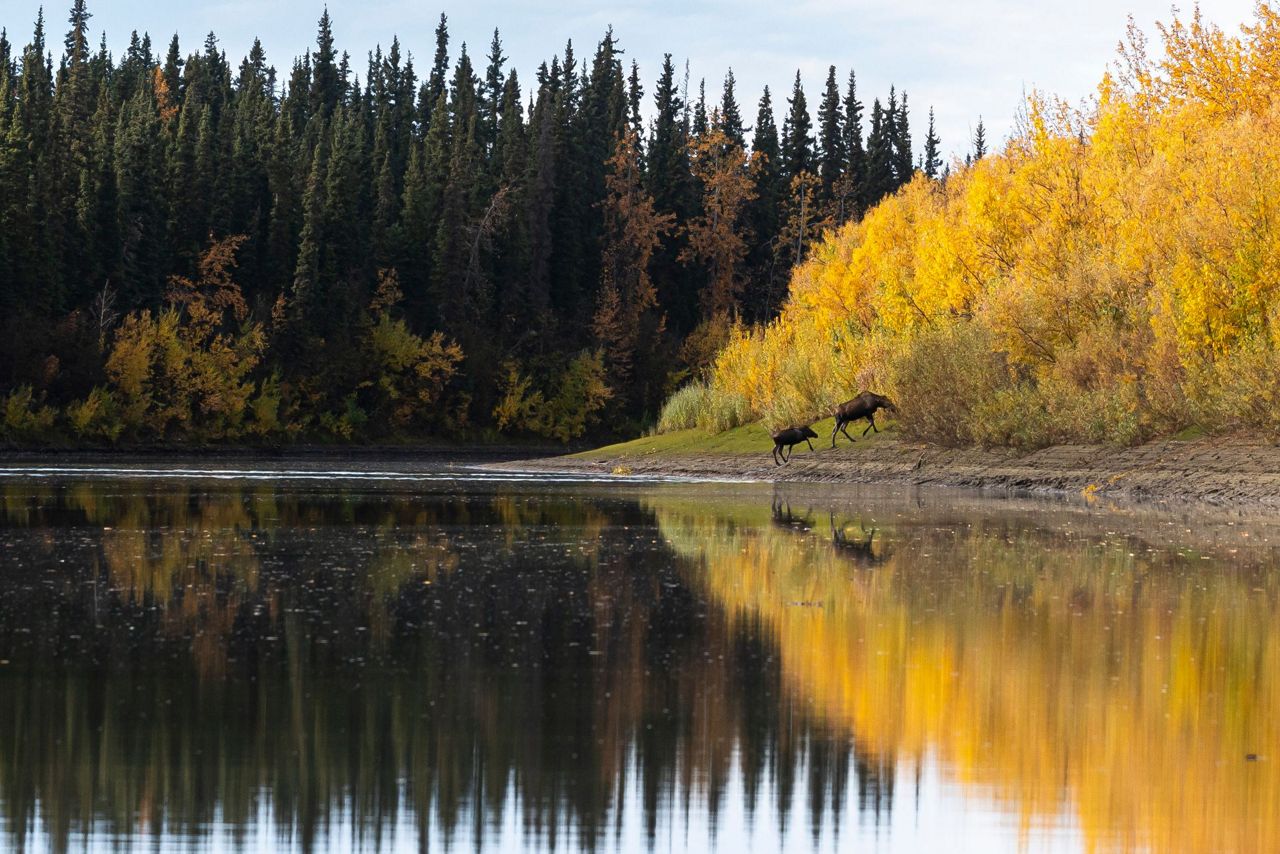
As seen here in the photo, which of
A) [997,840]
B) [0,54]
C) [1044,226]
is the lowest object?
[997,840]

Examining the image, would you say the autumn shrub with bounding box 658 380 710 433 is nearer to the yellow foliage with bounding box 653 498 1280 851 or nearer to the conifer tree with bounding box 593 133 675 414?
the yellow foliage with bounding box 653 498 1280 851

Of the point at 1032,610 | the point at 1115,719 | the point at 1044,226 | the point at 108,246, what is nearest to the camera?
the point at 1115,719

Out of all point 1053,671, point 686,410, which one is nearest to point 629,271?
point 686,410

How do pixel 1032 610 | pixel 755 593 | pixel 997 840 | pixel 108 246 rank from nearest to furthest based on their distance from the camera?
pixel 997 840 → pixel 1032 610 → pixel 755 593 → pixel 108 246

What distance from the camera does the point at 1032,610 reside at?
14188 mm

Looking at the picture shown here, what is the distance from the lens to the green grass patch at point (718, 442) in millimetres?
52188

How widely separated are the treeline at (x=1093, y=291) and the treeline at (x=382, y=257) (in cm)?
3634

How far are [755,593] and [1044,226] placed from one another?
1388 inches

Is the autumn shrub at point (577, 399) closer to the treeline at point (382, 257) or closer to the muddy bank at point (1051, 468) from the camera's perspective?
the treeline at point (382, 257)

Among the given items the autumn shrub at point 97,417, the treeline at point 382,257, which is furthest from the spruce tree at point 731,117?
the autumn shrub at point 97,417

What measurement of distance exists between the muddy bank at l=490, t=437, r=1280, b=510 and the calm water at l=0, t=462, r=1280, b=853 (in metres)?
13.1

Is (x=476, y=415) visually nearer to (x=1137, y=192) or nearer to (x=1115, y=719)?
(x=1137, y=192)

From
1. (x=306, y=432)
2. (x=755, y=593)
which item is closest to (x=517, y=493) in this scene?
(x=755, y=593)

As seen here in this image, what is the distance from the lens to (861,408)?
4994 cm
